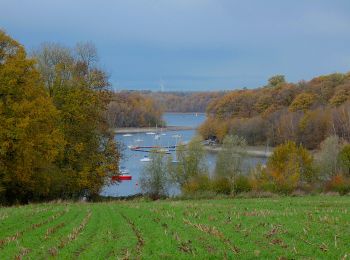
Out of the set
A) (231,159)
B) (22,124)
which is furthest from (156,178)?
(22,124)

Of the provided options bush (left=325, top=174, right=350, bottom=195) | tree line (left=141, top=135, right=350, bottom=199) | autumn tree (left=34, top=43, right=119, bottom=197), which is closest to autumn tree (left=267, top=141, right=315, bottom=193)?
tree line (left=141, top=135, right=350, bottom=199)

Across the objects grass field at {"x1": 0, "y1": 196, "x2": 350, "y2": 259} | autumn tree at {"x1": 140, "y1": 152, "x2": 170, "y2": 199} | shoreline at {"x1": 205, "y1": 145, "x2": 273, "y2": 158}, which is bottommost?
shoreline at {"x1": 205, "y1": 145, "x2": 273, "y2": 158}

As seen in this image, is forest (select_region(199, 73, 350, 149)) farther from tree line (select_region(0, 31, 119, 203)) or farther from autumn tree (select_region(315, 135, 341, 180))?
tree line (select_region(0, 31, 119, 203))

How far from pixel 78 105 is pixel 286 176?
2471cm

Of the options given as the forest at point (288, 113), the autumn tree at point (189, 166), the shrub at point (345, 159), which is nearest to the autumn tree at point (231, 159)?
the autumn tree at point (189, 166)

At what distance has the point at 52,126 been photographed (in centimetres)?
3572

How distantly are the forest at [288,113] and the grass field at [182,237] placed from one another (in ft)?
293

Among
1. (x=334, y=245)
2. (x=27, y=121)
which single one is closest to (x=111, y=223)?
(x=334, y=245)

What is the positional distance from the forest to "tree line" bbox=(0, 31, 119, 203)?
69.0m

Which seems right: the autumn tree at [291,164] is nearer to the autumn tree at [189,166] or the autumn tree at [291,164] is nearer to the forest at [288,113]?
the autumn tree at [189,166]

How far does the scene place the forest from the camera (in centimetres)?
10738

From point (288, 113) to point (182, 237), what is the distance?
112360 mm

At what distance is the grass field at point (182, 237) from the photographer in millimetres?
10422

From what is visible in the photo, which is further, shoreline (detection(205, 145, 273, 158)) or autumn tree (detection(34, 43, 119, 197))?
shoreline (detection(205, 145, 273, 158))
